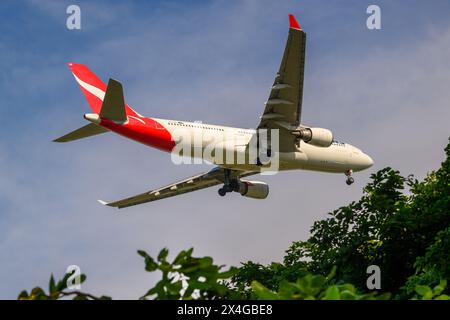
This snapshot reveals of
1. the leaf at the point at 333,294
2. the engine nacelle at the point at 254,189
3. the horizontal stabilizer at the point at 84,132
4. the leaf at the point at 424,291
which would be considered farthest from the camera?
the engine nacelle at the point at 254,189

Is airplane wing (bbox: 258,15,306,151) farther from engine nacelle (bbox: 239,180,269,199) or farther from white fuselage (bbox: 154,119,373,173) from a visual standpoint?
engine nacelle (bbox: 239,180,269,199)

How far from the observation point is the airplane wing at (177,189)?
48.9 metres

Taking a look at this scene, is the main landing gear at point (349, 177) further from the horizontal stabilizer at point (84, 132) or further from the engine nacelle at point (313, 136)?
the horizontal stabilizer at point (84, 132)

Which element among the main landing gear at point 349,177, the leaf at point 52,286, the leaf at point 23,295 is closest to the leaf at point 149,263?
the leaf at point 52,286

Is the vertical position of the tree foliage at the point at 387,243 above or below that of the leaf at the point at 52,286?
above

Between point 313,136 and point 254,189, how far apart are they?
7.70 metres

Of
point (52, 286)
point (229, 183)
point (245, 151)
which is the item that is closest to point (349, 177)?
point (229, 183)

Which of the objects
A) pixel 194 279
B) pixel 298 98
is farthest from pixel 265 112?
pixel 194 279

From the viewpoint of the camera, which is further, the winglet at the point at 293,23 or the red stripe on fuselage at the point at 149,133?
the red stripe on fuselage at the point at 149,133

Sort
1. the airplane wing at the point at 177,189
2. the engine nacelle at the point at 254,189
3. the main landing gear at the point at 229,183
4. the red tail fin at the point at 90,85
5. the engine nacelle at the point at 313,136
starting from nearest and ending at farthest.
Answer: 1. the engine nacelle at the point at 313,136
2. the red tail fin at the point at 90,85
3. the main landing gear at the point at 229,183
4. the engine nacelle at the point at 254,189
5. the airplane wing at the point at 177,189

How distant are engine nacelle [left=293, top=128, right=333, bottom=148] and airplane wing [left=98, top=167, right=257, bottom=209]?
28.3 feet

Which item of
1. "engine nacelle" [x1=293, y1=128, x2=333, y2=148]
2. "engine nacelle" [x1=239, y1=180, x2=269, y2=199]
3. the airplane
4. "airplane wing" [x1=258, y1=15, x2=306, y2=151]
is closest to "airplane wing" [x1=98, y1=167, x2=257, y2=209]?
the airplane

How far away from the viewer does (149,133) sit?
39.3 meters
